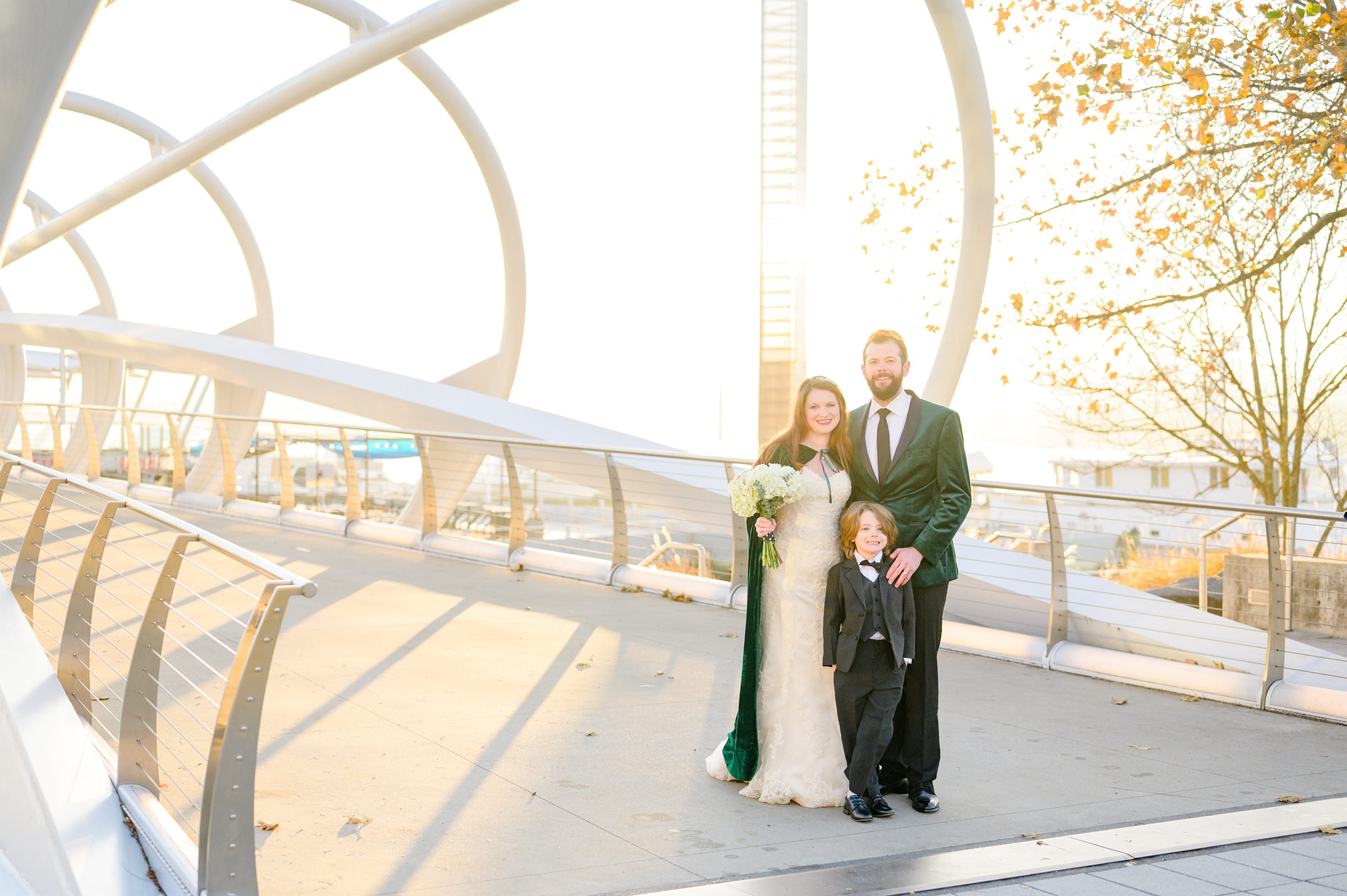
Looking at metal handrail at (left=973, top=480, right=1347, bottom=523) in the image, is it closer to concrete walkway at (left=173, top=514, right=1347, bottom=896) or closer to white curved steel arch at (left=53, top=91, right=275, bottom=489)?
concrete walkway at (left=173, top=514, right=1347, bottom=896)

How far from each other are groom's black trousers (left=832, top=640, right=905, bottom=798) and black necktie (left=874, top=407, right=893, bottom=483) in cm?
75

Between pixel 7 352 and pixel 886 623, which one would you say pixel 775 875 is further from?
pixel 7 352

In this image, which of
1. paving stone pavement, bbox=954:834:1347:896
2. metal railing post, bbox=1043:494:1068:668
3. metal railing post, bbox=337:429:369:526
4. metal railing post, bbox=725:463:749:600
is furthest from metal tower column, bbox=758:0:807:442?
paving stone pavement, bbox=954:834:1347:896

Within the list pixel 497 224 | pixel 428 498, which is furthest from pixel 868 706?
pixel 497 224

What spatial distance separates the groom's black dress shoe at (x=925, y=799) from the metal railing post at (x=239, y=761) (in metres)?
2.54

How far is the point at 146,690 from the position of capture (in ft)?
13.6

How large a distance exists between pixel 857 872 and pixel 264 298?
28061 mm

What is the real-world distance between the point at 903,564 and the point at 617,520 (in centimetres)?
642

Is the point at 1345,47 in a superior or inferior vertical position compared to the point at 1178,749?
superior

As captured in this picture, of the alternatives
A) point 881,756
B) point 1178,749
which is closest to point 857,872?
point 881,756

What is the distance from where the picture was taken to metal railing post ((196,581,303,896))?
3.16m

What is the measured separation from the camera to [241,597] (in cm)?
927

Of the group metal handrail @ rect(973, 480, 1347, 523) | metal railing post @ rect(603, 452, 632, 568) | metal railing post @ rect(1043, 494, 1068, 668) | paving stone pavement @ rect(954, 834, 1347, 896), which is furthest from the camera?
metal railing post @ rect(603, 452, 632, 568)

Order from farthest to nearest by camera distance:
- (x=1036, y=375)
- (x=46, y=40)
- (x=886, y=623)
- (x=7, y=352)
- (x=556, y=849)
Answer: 1. (x=7, y=352)
2. (x=1036, y=375)
3. (x=46, y=40)
4. (x=886, y=623)
5. (x=556, y=849)
